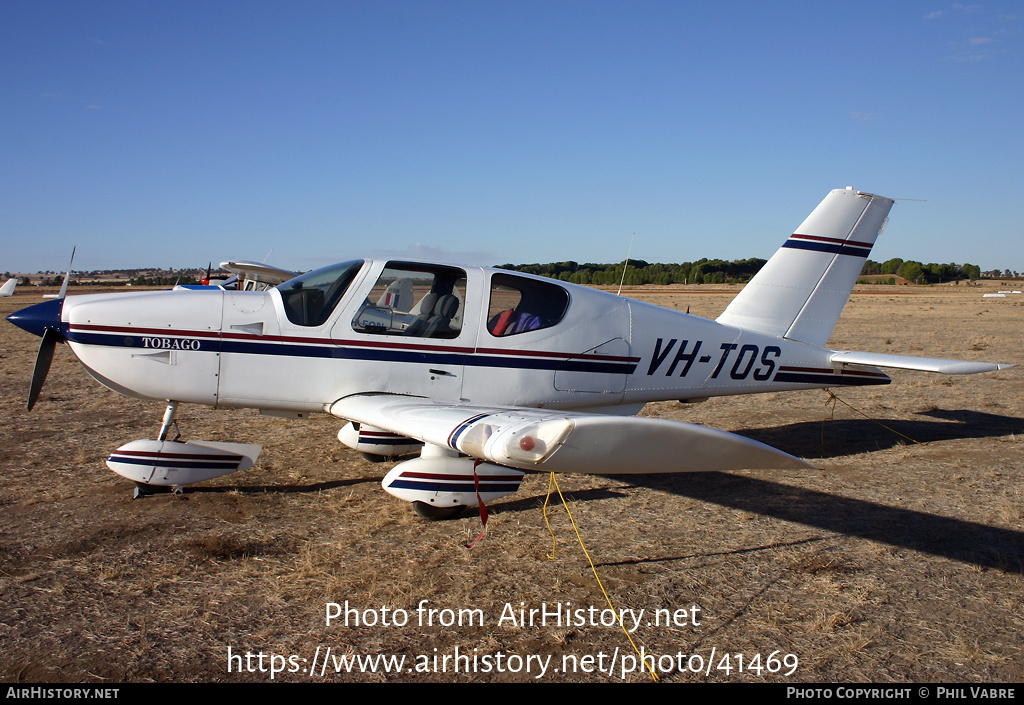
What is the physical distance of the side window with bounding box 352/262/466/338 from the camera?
5.53 meters

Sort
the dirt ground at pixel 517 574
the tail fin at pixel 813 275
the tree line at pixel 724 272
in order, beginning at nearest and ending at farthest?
the dirt ground at pixel 517 574, the tail fin at pixel 813 275, the tree line at pixel 724 272

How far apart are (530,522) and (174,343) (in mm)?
3342

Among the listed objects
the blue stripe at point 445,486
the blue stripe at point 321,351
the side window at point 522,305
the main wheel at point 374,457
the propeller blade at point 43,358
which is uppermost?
the side window at point 522,305

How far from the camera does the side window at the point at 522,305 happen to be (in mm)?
5727

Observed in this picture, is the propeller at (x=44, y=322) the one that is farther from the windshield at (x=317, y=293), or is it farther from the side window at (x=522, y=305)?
the side window at (x=522, y=305)

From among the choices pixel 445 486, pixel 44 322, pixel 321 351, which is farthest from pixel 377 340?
pixel 44 322

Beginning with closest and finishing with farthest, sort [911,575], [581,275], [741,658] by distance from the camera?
A: [741,658] → [911,575] → [581,275]

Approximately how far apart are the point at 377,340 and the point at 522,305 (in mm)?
1369

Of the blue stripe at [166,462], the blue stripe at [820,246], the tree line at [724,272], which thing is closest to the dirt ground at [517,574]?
the blue stripe at [166,462]

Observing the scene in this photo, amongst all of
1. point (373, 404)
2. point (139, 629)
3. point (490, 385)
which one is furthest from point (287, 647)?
point (490, 385)

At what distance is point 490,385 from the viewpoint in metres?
5.71

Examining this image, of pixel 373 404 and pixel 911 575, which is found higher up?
pixel 373 404

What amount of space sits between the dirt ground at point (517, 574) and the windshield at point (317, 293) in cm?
159
